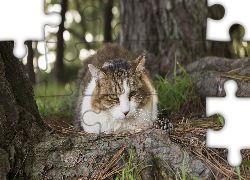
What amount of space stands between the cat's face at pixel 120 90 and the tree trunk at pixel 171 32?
1866mm

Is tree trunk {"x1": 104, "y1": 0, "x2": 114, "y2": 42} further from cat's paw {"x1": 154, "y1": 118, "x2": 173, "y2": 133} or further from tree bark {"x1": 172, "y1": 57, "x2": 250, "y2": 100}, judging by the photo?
cat's paw {"x1": 154, "y1": 118, "x2": 173, "y2": 133}

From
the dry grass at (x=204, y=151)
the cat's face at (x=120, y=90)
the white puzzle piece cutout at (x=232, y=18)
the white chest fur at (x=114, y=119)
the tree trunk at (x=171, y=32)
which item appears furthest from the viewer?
the tree trunk at (x=171, y=32)

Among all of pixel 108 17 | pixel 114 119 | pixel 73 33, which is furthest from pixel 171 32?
pixel 73 33

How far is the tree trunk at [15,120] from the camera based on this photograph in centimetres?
250

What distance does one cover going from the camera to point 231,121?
8.38 ft

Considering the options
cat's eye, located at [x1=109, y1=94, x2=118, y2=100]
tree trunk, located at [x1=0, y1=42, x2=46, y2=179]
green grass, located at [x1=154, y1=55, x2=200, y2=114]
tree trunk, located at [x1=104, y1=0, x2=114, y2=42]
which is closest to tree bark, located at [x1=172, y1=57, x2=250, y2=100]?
green grass, located at [x1=154, y1=55, x2=200, y2=114]

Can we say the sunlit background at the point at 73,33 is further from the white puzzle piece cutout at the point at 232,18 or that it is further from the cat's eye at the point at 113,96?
the white puzzle piece cutout at the point at 232,18

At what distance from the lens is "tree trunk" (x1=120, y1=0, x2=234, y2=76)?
497 cm

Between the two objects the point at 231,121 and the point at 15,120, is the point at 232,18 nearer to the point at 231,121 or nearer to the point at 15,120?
the point at 231,121

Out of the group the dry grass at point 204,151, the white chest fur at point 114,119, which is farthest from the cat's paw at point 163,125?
the white chest fur at point 114,119

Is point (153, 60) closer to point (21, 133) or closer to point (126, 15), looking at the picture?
point (126, 15)

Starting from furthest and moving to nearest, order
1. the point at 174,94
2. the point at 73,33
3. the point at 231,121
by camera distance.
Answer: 1. the point at 73,33
2. the point at 174,94
3. the point at 231,121

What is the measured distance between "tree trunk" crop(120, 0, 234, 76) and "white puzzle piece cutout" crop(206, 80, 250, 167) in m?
2.44

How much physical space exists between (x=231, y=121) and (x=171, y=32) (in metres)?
2.87
